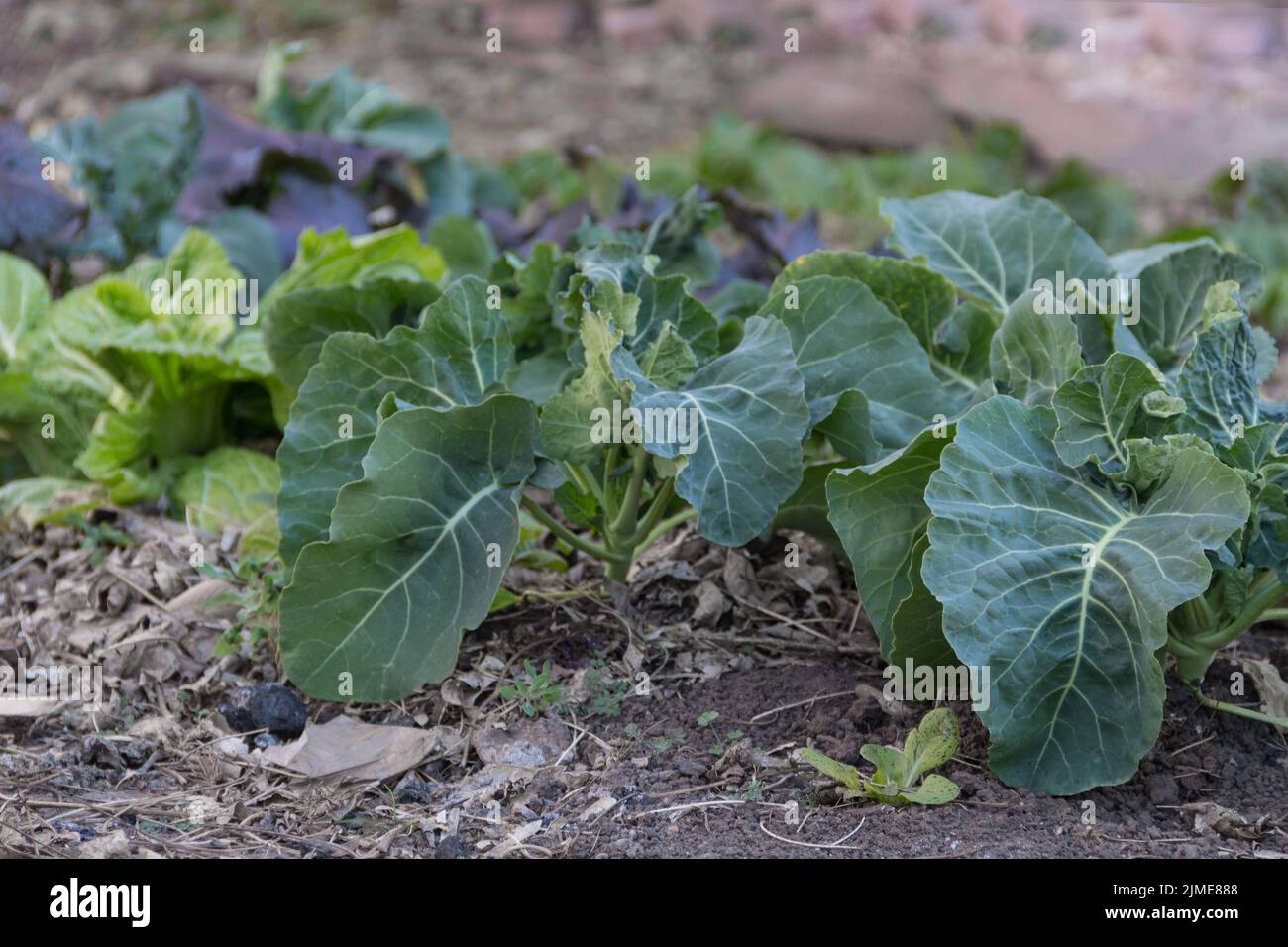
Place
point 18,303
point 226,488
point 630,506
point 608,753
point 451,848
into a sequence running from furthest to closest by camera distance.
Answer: point 18,303, point 226,488, point 630,506, point 608,753, point 451,848

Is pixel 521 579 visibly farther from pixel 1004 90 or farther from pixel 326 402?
pixel 1004 90

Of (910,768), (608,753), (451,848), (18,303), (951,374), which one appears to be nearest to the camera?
(451,848)

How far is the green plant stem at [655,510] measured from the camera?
251cm

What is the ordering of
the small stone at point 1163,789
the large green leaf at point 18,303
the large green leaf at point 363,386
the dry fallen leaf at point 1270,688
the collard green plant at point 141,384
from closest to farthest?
the small stone at point 1163,789, the dry fallen leaf at point 1270,688, the large green leaf at point 363,386, the collard green plant at point 141,384, the large green leaf at point 18,303

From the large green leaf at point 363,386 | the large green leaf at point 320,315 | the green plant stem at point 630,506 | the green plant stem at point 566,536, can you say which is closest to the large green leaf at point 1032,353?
the green plant stem at point 630,506

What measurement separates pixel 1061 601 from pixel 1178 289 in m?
0.96

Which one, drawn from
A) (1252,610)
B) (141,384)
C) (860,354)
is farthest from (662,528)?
(141,384)

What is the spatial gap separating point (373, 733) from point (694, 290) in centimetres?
163

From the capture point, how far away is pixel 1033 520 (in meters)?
2.16

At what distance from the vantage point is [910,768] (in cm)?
216

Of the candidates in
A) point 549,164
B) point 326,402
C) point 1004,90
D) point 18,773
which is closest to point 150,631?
point 18,773

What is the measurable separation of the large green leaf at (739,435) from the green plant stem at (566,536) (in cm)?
33

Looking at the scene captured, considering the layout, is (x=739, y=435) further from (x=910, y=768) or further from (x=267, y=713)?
(x=267, y=713)

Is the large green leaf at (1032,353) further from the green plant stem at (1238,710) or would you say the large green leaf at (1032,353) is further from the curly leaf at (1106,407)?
the green plant stem at (1238,710)
